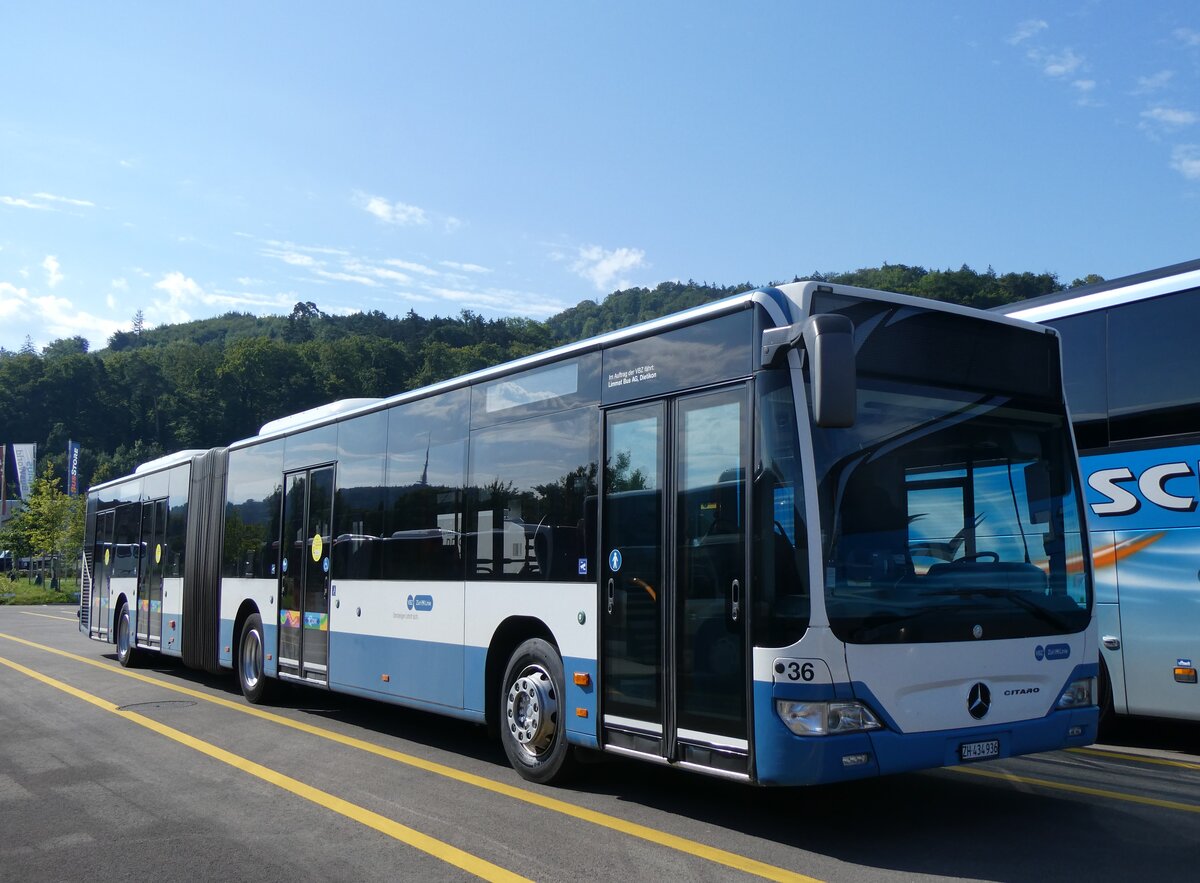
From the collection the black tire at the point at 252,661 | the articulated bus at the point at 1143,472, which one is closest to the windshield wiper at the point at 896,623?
the articulated bus at the point at 1143,472

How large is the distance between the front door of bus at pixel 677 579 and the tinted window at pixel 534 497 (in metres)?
0.32

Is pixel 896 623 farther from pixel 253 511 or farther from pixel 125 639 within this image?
pixel 125 639

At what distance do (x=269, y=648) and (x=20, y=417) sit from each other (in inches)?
4324

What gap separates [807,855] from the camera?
231 inches

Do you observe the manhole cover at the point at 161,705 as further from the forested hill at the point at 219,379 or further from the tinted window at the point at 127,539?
the forested hill at the point at 219,379

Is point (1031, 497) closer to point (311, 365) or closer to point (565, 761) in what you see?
point (565, 761)

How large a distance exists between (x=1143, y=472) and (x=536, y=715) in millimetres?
5607

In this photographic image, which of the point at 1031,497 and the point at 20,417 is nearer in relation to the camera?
the point at 1031,497

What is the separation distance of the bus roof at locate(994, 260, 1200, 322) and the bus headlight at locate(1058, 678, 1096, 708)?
4.05 metres

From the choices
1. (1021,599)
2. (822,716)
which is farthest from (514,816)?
(1021,599)

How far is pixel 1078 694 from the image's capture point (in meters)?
6.79

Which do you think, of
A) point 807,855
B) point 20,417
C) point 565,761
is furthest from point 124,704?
point 20,417

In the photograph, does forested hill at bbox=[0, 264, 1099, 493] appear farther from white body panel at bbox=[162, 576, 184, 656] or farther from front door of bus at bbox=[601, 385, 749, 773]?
front door of bus at bbox=[601, 385, 749, 773]

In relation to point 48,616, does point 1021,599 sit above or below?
above
